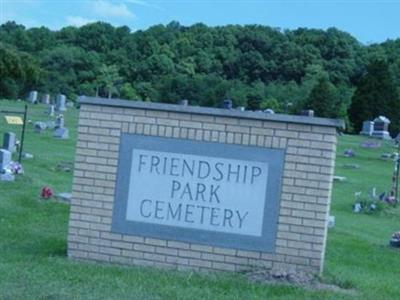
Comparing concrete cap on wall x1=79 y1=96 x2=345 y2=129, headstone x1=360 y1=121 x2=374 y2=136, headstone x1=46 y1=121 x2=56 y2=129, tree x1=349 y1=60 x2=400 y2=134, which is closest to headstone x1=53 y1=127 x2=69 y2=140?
headstone x1=46 y1=121 x2=56 y2=129

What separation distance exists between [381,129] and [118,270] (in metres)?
35.6

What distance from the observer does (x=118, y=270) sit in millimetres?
8766

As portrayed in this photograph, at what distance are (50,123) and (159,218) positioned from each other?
2626cm

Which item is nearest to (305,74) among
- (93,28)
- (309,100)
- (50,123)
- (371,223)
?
(93,28)

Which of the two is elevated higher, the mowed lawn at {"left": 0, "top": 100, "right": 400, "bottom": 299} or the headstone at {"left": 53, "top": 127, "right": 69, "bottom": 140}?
the headstone at {"left": 53, "top": 127, "right": 69, "bottom": 140}

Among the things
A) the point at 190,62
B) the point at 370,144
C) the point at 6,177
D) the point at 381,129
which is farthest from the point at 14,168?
the point at 190,62

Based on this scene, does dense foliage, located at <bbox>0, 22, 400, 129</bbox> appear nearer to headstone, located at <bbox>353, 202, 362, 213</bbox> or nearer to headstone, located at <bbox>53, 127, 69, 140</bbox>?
headstone, located at <bbox>53, 127, 69, 140</bbox>

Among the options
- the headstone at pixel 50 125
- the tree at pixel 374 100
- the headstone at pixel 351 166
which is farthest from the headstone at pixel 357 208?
the tree at pixel 374 100

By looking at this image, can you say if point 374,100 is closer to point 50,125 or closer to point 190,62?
point 50,125

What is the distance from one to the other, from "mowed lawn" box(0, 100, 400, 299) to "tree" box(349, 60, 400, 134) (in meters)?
33.2

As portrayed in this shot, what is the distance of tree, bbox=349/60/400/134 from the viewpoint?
171 feet

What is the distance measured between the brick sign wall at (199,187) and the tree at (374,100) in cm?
4291

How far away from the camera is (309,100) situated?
55.2m

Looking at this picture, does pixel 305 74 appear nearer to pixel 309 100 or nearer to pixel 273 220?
pixel 309 100
